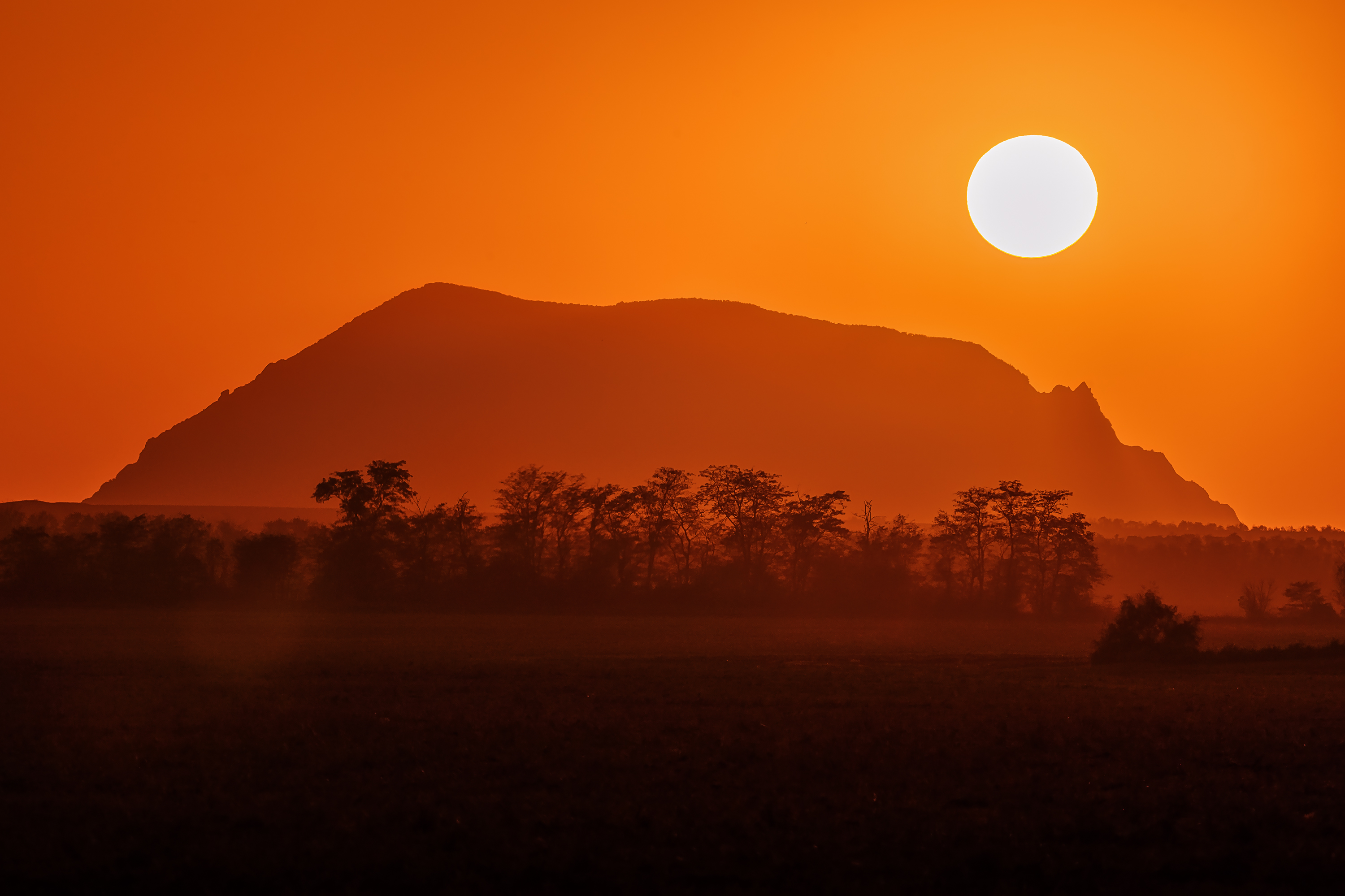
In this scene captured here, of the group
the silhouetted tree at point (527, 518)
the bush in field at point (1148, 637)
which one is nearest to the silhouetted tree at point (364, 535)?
the silhouetted tree at point (527, 518)

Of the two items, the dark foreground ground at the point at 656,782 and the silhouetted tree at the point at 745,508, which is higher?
the silhouetted tree at the point at 745,508

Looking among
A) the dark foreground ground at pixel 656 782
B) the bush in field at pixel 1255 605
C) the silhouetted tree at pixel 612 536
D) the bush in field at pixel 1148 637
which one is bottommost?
the dark foreground ground at pixel 656 782

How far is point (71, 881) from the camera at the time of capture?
51.1ft

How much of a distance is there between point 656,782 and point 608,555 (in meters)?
78.8

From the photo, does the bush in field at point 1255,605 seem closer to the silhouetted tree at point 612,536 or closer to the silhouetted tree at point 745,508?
the silhouetted tree at point 745,508

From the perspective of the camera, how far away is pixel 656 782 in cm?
2173

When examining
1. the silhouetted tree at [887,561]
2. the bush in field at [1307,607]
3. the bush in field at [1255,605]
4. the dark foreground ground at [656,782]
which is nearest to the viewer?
the dark foreground ground at [656,782]

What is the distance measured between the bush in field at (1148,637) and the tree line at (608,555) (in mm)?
43849

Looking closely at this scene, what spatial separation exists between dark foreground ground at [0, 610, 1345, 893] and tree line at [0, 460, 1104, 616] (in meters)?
52.5

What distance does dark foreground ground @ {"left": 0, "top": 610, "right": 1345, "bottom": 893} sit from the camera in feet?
53.3

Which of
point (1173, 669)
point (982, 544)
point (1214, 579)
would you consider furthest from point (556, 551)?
point (1214, 579)

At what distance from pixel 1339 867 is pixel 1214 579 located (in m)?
171

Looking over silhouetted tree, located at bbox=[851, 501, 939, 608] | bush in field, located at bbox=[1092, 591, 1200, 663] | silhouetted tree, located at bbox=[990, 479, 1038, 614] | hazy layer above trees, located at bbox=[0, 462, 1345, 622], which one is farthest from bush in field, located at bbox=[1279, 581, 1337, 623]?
bush in field, located at bbox=[1092, 591, 1200, 663]

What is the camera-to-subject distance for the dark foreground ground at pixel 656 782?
16234mm
